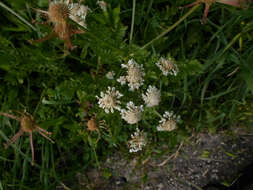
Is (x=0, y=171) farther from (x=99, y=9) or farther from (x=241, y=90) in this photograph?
(x=241, y=90)

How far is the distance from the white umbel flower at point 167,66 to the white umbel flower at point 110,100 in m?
0.22

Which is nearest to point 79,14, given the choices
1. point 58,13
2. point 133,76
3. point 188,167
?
point 58,13

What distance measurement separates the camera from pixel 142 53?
100 centimetres

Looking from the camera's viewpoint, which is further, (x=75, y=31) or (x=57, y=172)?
(x=57, y=172)

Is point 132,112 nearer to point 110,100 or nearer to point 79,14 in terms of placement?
point 110,100

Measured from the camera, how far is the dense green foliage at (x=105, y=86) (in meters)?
1.23

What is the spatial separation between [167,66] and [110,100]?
0.30m

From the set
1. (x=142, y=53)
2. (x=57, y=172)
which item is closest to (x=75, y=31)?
(x=142, y=53)

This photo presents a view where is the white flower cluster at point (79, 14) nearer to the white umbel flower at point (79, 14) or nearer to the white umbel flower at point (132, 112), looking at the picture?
the white umbel flower at point (79, 14)

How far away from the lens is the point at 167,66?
1.03m

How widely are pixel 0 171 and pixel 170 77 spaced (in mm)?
1256

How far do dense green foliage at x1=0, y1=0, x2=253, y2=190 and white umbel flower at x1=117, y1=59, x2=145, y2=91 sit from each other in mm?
57

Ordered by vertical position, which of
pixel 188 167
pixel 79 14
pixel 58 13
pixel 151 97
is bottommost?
pixel 188 167

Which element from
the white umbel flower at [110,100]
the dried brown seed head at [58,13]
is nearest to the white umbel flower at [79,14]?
the dried brown seed head at [58,13]
